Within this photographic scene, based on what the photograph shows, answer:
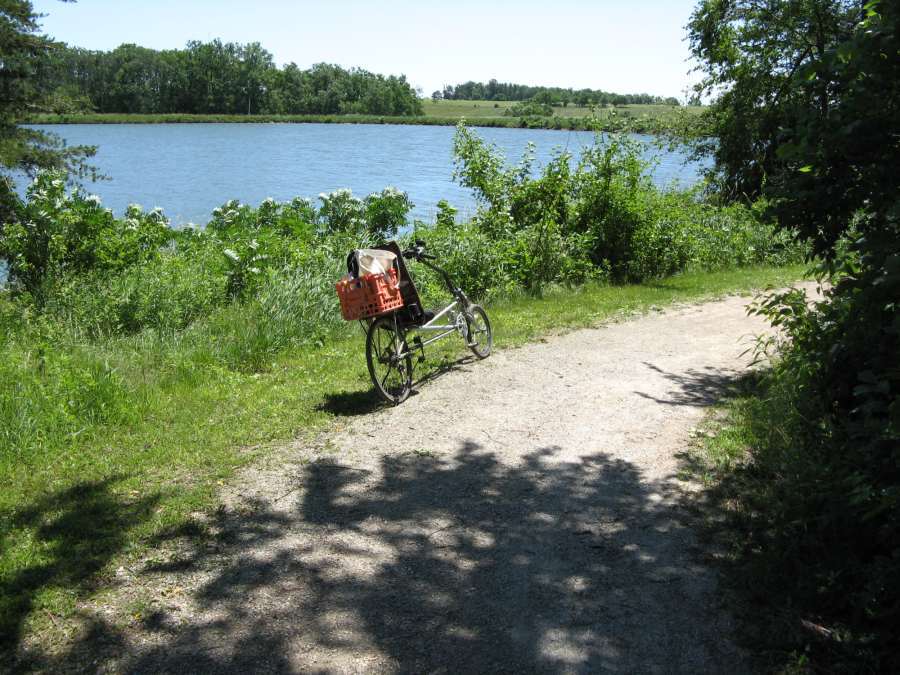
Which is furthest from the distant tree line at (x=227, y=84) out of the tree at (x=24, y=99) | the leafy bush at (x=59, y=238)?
the leafy bush at (x=59, y=238)

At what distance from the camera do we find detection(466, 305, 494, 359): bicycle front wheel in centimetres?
838

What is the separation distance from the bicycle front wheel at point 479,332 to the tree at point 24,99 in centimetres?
928

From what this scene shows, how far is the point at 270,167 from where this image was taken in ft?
110

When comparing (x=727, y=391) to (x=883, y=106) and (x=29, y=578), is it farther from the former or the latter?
(x=29, y=578)

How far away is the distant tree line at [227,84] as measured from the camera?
241 feet

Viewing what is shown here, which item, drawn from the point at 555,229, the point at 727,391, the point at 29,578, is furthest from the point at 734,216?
the point at 29,578

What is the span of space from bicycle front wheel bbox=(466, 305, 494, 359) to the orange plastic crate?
6.27 feet

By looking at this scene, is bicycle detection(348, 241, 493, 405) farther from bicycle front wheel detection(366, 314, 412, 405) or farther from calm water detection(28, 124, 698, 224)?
calm water detection(28, 124, 698, 224)

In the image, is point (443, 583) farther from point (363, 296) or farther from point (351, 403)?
point (351, 403)

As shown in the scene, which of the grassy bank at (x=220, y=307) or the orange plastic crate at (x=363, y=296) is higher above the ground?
the orange plastic crate at (x=363, y=296)

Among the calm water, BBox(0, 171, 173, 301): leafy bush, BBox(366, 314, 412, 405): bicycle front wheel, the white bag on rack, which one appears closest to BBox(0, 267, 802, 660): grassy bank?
BBox(366, 314, 412, 405): bicycle front wheel

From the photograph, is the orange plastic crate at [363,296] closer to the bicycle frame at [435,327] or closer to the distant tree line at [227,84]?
the bicycle frame at [435,327]

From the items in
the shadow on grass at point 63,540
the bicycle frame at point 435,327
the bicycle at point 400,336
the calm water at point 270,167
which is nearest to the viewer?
the shadow on grass at point 63,540

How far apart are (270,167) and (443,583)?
3179cm
